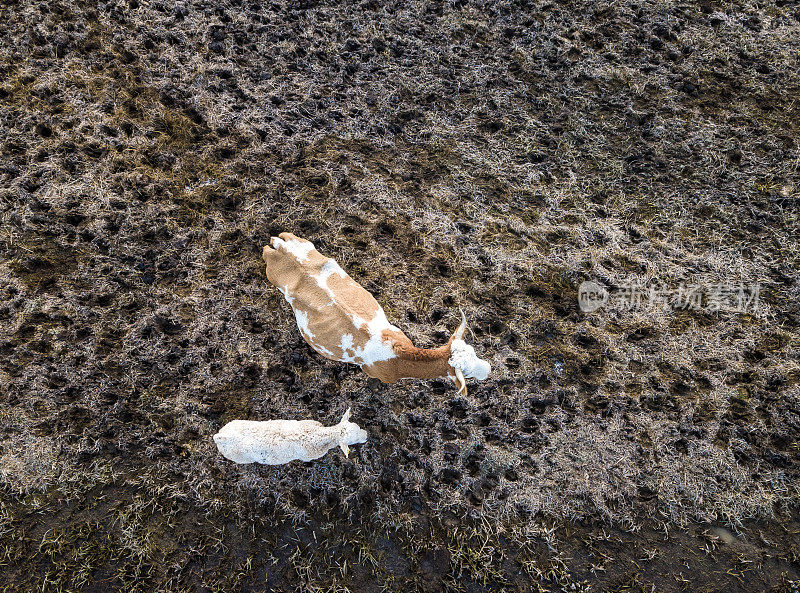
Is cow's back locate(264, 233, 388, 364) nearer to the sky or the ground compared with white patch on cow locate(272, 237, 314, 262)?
nearer to the ground

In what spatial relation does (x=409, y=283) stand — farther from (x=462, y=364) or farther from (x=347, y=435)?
(x=347, y=435)

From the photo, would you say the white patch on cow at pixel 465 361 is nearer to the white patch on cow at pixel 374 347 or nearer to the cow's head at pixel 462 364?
the cow's head at pixel 462 364

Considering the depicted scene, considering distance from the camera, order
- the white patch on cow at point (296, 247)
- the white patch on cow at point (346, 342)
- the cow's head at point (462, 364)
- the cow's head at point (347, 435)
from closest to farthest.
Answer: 1. the cow's head at point (462, 364)
2. the cow's head at point (347, 435)
3. the white patch on cow at point (346, 342)
4. the white patch on cow at point (296, 247)

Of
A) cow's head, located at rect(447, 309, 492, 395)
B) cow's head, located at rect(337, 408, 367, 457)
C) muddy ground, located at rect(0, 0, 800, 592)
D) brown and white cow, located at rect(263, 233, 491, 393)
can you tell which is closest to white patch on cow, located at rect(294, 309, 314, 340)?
brown and white cow, located at rect(263, 233, 491, 393)

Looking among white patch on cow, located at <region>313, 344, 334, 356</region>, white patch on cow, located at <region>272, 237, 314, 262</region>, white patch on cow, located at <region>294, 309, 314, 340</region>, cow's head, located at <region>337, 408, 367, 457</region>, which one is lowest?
cow's head, located at <region>337, 408, 367, 457</region>

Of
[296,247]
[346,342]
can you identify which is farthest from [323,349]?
[296,247]

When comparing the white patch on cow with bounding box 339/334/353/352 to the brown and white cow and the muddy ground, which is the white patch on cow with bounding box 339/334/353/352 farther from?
the muddy ground

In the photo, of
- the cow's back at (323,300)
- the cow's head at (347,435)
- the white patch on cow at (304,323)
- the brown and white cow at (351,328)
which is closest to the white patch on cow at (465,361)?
the brown and white cow at (351,328)
